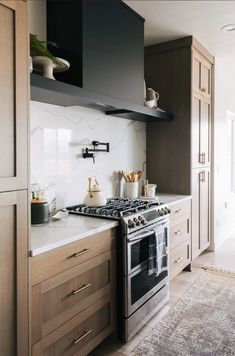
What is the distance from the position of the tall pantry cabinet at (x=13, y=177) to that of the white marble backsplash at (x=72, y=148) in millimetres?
802

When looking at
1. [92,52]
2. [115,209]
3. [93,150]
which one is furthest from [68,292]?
[92,52]

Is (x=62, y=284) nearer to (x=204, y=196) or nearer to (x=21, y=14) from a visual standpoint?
(x=21, y=14)

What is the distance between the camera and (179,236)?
309 centimetres

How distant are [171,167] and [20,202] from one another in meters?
2.39

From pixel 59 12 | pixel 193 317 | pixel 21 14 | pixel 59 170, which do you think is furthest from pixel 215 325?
A: pixel 59 12

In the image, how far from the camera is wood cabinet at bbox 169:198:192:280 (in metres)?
2.93

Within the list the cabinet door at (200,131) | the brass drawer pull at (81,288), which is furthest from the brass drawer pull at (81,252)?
the cabinet door at (200,131)

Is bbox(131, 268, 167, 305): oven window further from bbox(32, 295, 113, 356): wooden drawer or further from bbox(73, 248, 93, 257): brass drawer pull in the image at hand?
bbox(73, 248, 93, 257): brass drawer pull

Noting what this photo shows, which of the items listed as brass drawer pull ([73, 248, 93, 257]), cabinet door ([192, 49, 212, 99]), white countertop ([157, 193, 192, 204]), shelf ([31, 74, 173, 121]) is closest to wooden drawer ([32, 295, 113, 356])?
brass drawer pull ([73, 248, 93, 257])

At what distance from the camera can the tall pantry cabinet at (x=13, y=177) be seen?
1.30 metres

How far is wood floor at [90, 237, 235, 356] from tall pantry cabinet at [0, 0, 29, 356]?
2.68ft

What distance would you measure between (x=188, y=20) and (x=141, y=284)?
7.84 feet

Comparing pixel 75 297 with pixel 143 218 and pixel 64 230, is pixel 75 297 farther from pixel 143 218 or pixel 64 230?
pixel 143 218

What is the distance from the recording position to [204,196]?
3.79m
